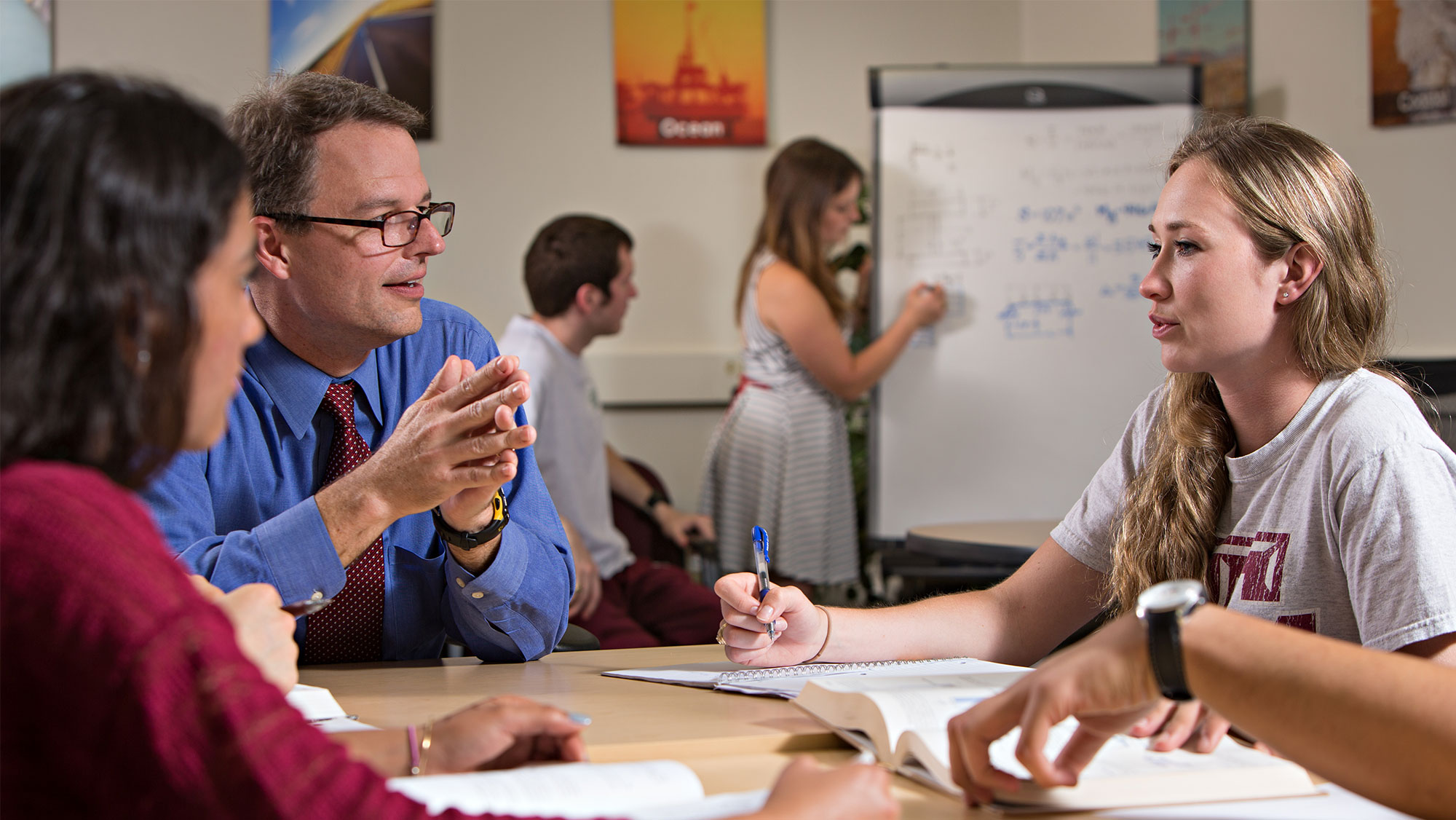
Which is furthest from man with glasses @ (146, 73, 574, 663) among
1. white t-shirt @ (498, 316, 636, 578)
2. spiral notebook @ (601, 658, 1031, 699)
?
white t-shirt @ (498, 316, 636, 578)

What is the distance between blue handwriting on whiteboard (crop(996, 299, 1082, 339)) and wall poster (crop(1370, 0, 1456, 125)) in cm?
90

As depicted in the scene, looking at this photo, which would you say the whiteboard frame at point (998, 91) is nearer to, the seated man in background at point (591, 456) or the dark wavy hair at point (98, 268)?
the seated man in background at point (591, 456)

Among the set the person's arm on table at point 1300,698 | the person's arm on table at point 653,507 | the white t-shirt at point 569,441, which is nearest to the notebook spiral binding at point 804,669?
the person's arm on table at point 1300,698

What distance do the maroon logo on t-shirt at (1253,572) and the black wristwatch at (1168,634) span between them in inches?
19.6

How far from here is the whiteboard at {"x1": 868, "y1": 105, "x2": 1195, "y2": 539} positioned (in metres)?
3.15

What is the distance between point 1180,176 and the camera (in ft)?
4.31

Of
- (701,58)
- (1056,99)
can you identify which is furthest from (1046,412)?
(701,58)

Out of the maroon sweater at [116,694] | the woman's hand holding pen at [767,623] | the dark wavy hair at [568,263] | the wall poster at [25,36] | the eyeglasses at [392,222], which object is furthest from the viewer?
the wall poster at [25,36]

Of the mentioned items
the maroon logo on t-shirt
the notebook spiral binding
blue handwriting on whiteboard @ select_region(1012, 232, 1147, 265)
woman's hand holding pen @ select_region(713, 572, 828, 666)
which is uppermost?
blue handwriting on whiteboard @ select_region(1012, 232, 1147, 265)

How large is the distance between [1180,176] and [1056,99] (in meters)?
2.00

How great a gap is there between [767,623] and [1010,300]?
7.10ft

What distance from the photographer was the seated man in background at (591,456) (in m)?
2.58

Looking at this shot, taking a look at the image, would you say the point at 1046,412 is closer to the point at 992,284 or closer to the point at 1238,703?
the point at 992,284

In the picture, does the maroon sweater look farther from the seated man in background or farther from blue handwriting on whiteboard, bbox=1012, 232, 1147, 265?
blue handwriting on whiteboard, bbox=1012, 232, 1147, 265
